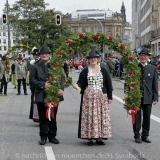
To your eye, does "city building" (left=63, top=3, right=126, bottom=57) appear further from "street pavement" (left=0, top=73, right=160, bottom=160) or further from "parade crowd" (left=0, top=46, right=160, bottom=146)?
"parade crowd" (left=0, top=46, right=160, bottom=146)

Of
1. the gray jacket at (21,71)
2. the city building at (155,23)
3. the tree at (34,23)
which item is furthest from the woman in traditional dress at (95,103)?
the tree at (34,23)

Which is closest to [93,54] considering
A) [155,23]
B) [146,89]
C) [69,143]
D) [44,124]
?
[146,89]

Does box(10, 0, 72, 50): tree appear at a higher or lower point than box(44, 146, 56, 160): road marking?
higher

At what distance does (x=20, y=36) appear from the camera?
62.8 m

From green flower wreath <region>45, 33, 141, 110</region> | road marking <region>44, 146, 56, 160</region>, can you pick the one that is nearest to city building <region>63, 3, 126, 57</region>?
green flower wreath <region>45, 33, 141, 110</region>

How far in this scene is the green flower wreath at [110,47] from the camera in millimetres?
8172

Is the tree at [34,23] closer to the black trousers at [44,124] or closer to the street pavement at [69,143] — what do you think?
the street pavement at [69,143]

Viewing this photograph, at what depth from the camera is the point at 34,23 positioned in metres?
62.2

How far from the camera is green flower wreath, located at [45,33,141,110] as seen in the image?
8172 millimetres

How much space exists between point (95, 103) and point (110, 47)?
1.16m

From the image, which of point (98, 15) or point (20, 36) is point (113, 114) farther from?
point (98, 15)

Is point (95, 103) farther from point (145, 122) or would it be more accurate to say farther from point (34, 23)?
point (34, 23)

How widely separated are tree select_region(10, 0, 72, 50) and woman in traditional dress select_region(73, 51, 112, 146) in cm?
5272

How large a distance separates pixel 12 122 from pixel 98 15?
467 feet
